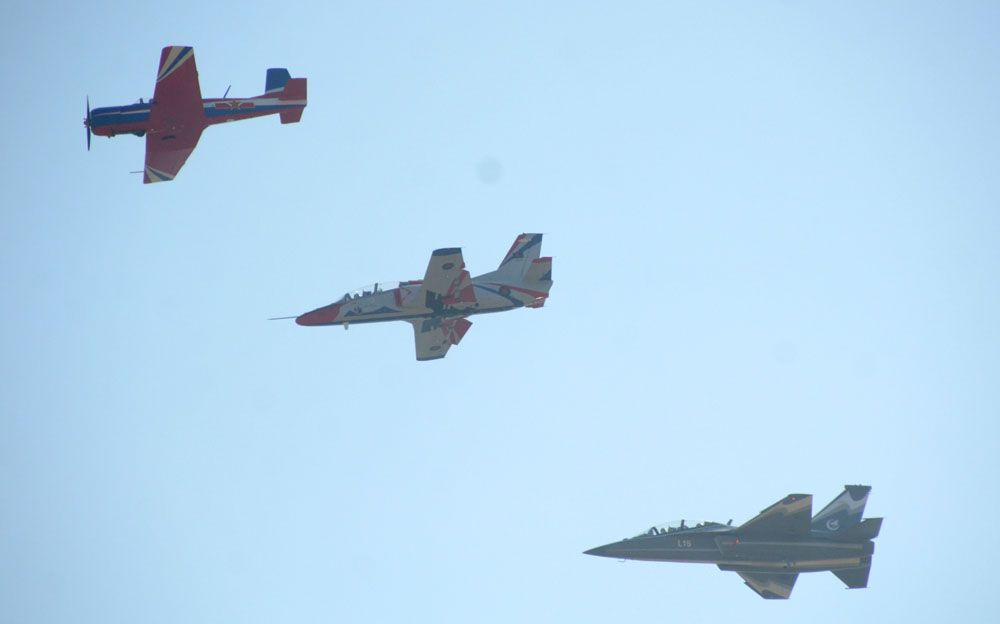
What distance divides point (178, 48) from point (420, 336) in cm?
1935

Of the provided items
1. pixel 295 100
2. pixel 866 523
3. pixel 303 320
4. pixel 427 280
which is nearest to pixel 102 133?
pixel 295 100

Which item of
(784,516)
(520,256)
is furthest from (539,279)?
(784,516)

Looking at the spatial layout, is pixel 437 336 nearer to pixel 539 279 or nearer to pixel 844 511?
pixel 539 279

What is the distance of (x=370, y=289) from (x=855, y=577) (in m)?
31.0

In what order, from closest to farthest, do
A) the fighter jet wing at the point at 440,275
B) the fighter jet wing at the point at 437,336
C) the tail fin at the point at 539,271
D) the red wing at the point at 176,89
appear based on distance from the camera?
the fighter jet wing at the point at 440,275 → the red wing at the point at 176,89 → the fighter jet wing at the point at 437,336 → the tail fin at the point at 539,271

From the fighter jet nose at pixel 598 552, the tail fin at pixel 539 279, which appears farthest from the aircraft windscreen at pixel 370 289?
the fighter jet nose at pixel 598 552

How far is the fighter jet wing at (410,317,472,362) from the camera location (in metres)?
60.2

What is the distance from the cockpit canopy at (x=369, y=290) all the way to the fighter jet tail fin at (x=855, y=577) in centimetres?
2907

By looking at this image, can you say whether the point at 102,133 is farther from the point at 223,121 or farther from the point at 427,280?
the point at 427,280

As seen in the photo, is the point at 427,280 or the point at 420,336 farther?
the point at 420,336

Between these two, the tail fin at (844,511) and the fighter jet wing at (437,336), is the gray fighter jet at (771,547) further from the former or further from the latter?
the fighter jet wing at (437,336)

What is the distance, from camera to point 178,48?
5666 cm

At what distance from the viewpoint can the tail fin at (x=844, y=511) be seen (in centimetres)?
6378

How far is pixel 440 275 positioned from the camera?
2223 inches
